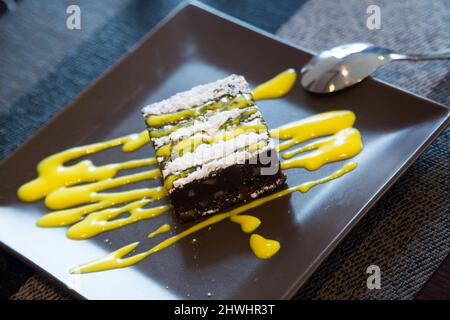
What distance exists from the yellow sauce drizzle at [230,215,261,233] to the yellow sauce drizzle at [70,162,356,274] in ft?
0.05

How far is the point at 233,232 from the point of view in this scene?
1.28 metres

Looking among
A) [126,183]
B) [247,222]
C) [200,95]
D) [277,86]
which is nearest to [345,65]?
[277,86]

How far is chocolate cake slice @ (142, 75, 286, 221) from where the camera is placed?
128 cm

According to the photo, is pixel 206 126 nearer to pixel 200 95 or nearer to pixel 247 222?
pixel 200 95

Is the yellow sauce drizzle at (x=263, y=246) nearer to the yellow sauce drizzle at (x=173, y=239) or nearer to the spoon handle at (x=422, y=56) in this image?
the yellow sauce drizzle at (x=173, y=239)

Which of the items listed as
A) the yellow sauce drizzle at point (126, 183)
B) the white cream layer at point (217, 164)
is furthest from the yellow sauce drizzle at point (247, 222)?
the white cream layer at point (217, 164)

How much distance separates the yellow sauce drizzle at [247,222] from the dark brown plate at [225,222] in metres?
0.01

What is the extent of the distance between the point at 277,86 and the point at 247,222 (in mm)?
409

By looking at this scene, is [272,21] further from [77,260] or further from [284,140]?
[77,260]

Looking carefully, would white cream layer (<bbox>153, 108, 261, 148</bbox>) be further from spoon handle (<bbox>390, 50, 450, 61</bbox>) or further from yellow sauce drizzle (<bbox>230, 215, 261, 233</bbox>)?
spoon handle (<bbox>390, 50, 450, 61</bbox>)

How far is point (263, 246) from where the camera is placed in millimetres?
1238

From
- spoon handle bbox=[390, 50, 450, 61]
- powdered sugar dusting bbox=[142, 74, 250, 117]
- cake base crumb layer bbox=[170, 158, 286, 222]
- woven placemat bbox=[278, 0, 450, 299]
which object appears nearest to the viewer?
woven placemat bbox=[278, 0, 450, 299]

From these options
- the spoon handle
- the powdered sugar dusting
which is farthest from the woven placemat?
the powdered sugar dusting
